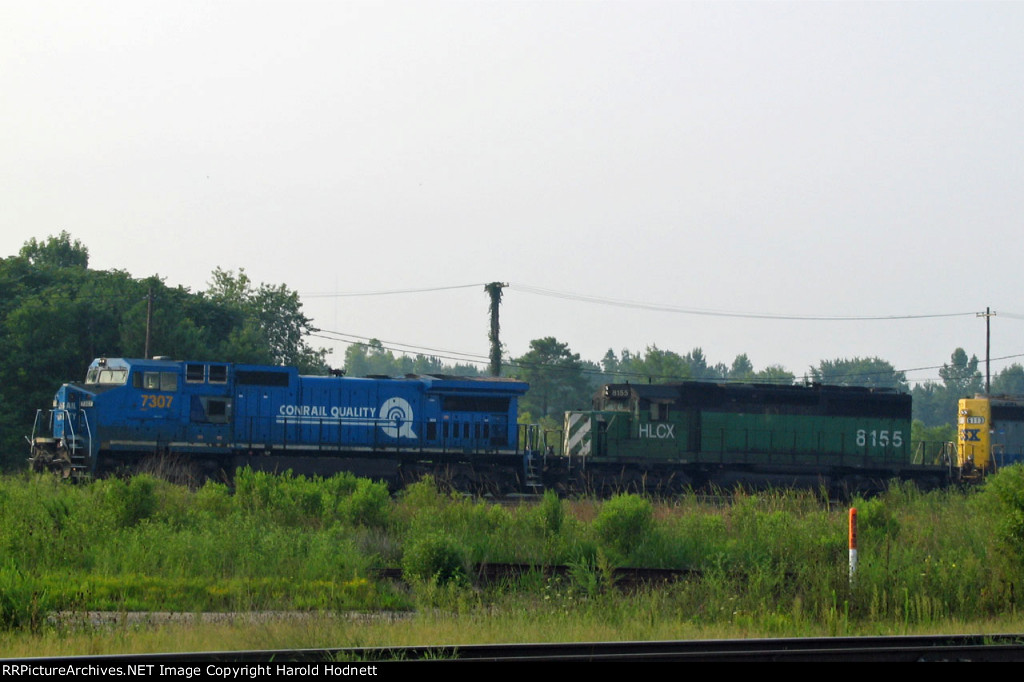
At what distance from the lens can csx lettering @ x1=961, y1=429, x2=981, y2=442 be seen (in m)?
30.6

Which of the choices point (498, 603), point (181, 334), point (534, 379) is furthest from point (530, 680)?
point (534, 379)

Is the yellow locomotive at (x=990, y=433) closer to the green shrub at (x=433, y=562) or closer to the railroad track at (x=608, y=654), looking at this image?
the green shrub at (x=433, y=562)

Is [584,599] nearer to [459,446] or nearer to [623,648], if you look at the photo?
[623,648]

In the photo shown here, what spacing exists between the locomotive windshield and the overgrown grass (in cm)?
699

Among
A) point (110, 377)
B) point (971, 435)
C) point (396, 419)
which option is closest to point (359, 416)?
point (396, 419)

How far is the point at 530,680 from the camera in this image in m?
6.91

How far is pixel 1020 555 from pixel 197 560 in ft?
33.1

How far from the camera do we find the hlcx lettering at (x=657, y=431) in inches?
996

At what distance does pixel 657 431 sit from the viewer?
83.0 ft

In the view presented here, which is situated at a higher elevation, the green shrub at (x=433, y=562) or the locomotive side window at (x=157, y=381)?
the locomotive side window at (x=157, y=381)

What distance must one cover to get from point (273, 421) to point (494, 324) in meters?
19.5

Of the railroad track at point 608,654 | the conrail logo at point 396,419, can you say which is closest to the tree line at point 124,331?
the conrail logo at point 396,419

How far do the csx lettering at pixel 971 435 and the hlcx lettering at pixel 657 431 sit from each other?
12.2 metres

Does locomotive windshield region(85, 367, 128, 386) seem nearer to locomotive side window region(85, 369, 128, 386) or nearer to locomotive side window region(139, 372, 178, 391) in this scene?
locomotive side window region(85, 369, 128, 386)
